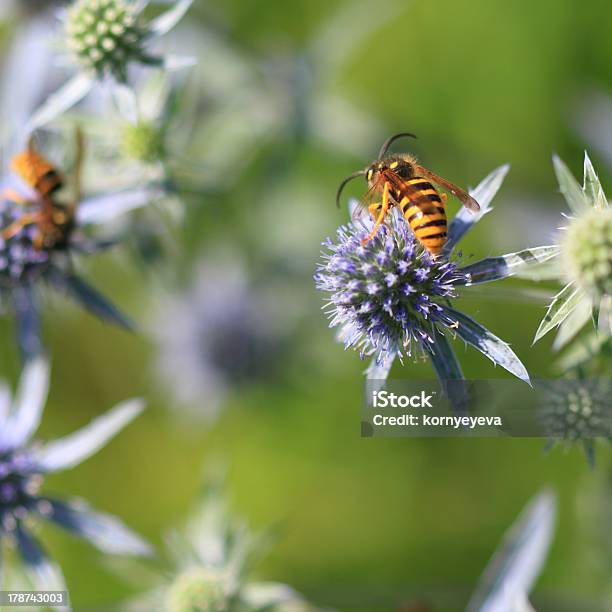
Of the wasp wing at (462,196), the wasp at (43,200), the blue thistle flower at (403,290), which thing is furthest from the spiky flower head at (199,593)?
the wasp wing at (462,196)

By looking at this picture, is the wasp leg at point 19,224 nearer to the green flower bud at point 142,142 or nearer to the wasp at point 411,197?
the green flower bud at point 142,142

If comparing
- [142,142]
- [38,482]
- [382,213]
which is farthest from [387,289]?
[38,482]

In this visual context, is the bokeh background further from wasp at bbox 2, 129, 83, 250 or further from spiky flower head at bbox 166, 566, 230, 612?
spiky flower head at bbox 166, 566, 230, 612

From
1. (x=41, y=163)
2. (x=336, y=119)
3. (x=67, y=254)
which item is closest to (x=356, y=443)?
(x=336, y=119)

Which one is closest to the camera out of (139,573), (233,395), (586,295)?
(586,295)

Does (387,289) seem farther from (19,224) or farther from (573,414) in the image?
(19,224)

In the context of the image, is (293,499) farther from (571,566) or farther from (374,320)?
(374,320)

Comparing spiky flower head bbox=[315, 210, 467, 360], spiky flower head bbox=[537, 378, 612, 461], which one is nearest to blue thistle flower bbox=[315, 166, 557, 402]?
spiky flower head bbox=[315, 210, 467, 360]
